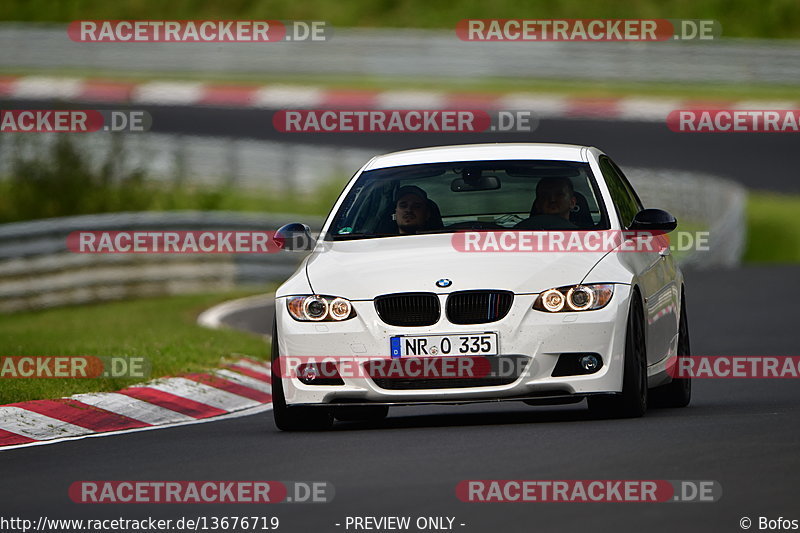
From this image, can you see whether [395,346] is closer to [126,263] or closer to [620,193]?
[620,193]

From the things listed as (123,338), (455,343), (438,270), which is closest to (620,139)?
(123,338)

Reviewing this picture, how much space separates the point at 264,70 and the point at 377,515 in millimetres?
37801

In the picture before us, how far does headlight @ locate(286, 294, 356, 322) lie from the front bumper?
49 millimetres

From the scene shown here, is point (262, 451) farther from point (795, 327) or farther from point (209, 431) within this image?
point (795, 327)

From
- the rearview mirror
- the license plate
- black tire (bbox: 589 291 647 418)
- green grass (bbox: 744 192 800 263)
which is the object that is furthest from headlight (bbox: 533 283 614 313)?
green grass (bbox: 744 192 800 263)

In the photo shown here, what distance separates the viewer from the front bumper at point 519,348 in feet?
32.4

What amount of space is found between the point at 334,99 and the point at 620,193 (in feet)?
94.1

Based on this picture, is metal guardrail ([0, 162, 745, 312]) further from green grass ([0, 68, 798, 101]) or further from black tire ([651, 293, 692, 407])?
green grass ([0, 68, 798, 101])

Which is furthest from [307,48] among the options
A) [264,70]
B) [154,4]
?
[154,4]

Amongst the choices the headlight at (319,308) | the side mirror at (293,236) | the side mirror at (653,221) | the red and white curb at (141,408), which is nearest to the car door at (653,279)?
the side mirror at (653,221)

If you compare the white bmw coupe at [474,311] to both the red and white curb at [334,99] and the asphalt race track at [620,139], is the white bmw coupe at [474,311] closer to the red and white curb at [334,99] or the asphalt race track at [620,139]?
the asphalt race track at [620,139]

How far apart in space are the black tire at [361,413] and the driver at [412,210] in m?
1.09

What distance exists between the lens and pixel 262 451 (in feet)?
31.1

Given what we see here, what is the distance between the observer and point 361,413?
10.9 m
